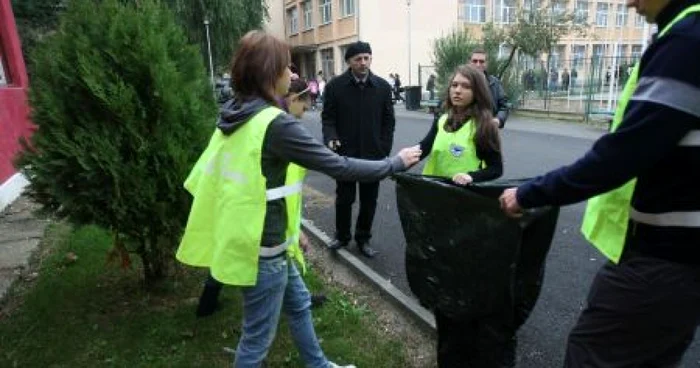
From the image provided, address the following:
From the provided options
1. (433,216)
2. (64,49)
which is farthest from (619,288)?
(64,49)

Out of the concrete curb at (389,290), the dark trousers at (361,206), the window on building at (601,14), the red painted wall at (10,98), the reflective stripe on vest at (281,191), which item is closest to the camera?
the reflective stripe on vest at (281,191)

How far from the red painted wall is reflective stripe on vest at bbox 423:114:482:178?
6041 millimetres

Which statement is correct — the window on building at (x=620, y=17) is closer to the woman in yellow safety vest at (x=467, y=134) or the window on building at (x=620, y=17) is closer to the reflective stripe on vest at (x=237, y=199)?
the woman in yellow safety vest at (x=467, y=134)

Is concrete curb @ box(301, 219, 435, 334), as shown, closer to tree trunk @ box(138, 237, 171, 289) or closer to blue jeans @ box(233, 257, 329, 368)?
blue jeans @ box(233, 257, 329, 368)

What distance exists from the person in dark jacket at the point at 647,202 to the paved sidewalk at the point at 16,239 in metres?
4.38

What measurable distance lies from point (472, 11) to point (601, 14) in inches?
577

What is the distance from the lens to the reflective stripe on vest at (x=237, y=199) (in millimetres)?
2381

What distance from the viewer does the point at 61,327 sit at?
3877mm

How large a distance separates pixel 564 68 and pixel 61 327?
20.3 meters

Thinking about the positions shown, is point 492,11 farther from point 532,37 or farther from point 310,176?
point 310,176

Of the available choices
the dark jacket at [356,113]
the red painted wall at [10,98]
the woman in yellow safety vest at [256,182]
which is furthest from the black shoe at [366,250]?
the red painted wall at [10,98]

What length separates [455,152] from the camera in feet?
11.5

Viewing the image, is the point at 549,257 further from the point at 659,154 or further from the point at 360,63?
the point at 659,154

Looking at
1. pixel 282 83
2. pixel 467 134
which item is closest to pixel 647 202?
pixel 282 83
